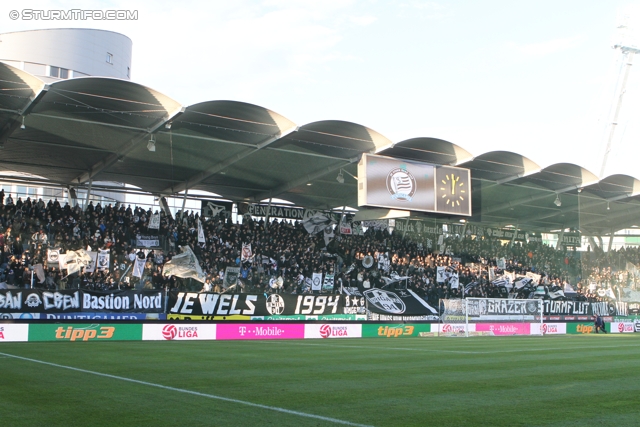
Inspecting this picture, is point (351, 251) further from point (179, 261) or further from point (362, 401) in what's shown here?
point (362, 401)

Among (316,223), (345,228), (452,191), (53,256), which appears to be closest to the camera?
(53,256)

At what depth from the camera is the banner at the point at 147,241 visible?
3200 centimetres

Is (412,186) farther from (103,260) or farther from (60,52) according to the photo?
(60,52)

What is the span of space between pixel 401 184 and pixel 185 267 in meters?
11.4

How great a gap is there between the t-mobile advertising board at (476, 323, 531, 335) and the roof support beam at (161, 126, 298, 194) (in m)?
13.9

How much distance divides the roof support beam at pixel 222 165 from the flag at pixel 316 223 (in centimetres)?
786

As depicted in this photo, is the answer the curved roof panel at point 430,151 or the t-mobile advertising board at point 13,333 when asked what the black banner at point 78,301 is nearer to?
the t-mobile advertising board at point 13,333

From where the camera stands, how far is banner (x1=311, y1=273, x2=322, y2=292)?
34.0 meters

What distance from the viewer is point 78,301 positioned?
24.5m

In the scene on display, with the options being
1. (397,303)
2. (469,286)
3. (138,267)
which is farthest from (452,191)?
(138,267)

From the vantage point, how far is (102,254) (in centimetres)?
2895

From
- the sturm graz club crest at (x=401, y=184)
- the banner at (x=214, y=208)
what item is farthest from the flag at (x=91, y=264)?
the sturm graz club crest at (x=401, y=184)

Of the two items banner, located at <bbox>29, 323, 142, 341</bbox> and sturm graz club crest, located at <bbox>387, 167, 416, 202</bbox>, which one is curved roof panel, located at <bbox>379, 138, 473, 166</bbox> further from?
banner, located at <bbox>29, 323, 142, 341</bbox>

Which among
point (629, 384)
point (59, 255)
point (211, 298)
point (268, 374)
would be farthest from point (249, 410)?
point (59, 255)
